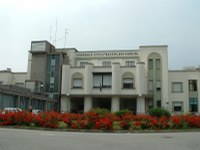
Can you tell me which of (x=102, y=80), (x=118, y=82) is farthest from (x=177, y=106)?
(x=102, y=80)

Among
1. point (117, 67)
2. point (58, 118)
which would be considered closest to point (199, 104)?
point (117, 67)

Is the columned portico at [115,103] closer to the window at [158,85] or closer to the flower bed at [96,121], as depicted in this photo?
the window at [158,85]

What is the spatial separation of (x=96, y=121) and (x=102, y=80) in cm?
3770

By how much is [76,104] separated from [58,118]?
130 ft

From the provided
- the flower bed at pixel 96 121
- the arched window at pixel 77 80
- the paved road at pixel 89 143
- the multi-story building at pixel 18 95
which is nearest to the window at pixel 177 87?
the arched window at pixel 77 80

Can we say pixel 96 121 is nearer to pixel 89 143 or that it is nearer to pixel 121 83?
pixel 89 143

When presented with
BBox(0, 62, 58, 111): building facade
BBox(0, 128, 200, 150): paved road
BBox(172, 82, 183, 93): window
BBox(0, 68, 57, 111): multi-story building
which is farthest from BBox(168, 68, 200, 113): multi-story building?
BBox(0, 128, 200, 150): paved road

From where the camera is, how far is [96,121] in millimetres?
22188

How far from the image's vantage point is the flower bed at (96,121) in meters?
22.1

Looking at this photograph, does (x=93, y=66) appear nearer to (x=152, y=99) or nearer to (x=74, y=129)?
(x=152, y=99)

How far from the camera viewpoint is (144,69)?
57781mm

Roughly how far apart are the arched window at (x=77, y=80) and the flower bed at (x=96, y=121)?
35.9 metres

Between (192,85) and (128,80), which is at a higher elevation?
(128,80)

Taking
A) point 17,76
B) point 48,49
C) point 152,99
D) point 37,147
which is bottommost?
point 37,147
